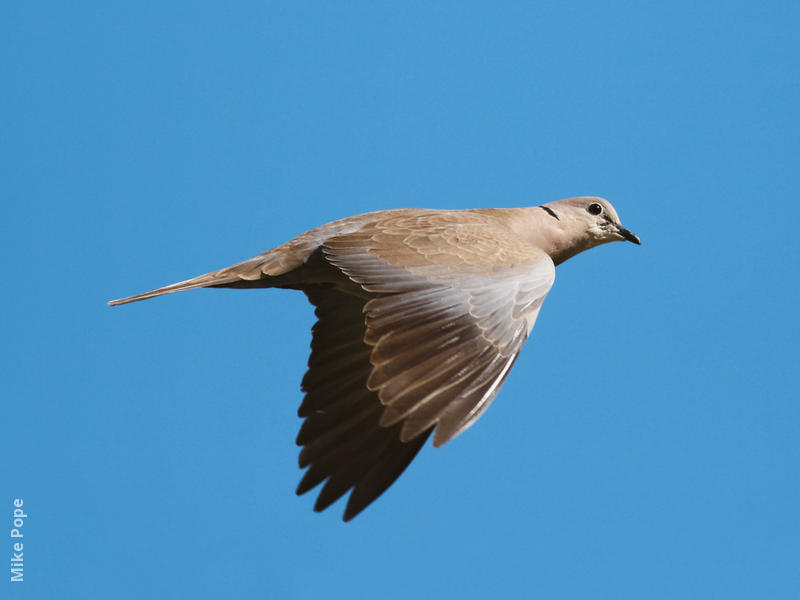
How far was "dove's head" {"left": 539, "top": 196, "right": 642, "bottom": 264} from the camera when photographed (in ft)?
28.7

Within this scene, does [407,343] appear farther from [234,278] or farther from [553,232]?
[553,232]

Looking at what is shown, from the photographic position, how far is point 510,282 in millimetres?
6723

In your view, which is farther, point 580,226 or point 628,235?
point 628,235

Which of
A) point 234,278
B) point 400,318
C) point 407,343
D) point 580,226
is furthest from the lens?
point 580,226

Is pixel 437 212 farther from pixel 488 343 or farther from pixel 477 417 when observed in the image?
pixel 477 417

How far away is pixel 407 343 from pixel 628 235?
3464 millimetres

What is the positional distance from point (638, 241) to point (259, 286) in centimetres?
310

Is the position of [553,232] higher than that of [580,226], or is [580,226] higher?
[580,226]

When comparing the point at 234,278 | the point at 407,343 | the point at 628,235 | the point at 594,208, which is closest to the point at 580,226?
the point at 594,208

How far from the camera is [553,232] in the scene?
8664 mm

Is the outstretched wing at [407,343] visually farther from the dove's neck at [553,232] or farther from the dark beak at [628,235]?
the dark beak at [628,235]

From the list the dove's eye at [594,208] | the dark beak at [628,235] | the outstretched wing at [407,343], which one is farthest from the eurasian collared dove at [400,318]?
the dark beak at [628,235]

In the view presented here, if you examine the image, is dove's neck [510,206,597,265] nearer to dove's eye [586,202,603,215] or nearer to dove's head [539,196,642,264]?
dove's head [539,196,642,264]

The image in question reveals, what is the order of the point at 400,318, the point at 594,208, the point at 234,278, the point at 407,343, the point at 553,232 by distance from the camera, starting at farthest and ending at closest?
the point at 594,208 → the point at 553,232 → the point at 234,278 → the point at 400,318 → the point at 407,343
